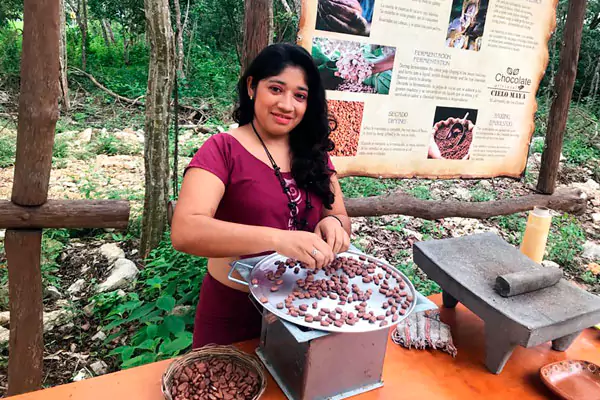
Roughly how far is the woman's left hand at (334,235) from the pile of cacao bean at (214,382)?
1.48ft

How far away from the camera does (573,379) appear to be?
132cm

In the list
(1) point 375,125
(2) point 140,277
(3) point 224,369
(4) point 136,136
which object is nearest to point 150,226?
(2) point 140,277

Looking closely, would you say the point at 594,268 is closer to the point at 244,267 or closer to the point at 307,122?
the point at 307,122

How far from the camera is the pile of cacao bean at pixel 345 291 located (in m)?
1.02

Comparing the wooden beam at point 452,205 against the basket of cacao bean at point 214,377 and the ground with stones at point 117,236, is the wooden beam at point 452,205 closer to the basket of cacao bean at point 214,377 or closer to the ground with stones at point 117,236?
the ground with stones at point 117,236

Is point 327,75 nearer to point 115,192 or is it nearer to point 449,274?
point 449,274

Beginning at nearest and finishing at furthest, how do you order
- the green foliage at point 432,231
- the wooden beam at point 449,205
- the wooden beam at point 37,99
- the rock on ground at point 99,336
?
1. the wooden beam at point 37,99
2. the wooden beam at point 449,205
3. the rock on ground at point 99,336
4. the green foliage at point 432,231

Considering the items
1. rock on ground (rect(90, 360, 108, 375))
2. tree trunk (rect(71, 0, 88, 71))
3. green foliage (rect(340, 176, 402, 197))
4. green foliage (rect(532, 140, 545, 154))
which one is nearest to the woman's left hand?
rock on ground (rect(90, 360, 108, 375))

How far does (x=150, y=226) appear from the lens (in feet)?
11.5

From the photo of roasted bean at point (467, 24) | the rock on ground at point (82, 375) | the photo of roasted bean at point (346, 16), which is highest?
the photo of roasted bean at point (467, 24)

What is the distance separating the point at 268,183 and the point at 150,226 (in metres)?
2.34

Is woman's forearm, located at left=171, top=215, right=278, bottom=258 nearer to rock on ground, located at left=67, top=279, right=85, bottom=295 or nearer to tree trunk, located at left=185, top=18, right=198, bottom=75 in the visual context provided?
rock on ground, located at left=67, top=279, right=85, bottom=295

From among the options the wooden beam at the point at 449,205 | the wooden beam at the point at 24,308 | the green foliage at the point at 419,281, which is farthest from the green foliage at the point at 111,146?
the green foliage at the point at 419,281

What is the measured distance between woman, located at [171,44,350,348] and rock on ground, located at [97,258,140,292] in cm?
201
